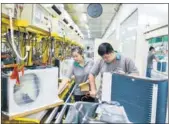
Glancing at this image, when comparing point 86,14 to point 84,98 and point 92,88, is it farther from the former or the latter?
point 92,88

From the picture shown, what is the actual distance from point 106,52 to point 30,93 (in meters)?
1.03

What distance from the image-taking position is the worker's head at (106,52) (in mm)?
2506

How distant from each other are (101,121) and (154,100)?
1.34ft

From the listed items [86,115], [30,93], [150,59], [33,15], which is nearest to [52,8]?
[33,15]

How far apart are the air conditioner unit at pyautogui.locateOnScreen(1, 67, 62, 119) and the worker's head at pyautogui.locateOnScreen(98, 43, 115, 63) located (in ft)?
2.26

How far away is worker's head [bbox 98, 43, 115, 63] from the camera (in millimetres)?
2506

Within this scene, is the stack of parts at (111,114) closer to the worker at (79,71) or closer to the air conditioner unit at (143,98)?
the air conditioner unit at (143,98)

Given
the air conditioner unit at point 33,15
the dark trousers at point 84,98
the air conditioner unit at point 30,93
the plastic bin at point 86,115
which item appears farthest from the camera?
the dark trousers at point 84,98

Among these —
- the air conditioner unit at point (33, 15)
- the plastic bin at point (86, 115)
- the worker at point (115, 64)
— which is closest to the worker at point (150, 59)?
the worker at point (115, 64)

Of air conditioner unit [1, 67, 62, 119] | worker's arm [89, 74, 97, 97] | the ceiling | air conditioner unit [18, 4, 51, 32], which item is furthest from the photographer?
the ceiling

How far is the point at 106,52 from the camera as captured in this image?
2.52 m

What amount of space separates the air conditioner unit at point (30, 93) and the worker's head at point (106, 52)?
688mm

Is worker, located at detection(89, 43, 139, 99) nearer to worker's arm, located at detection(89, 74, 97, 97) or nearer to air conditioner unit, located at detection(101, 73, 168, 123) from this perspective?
worker's arm, located at detection(89, 74, 97, 97)

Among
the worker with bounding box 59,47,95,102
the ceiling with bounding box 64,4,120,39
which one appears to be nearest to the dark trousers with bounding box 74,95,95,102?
the worker with bounding box 59,47,95,102
